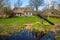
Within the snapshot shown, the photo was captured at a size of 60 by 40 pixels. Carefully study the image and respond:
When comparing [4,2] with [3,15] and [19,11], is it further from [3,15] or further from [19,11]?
[19,11]

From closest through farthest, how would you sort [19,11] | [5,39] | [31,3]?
[5,39] < [31,3] < [19,11]

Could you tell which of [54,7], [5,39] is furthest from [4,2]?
[5,39]

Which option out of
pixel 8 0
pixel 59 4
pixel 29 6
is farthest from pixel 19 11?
pixel 8 0

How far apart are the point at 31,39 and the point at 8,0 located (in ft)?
112

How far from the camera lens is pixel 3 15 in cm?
5112

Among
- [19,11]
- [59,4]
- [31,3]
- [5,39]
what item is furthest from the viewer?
[19,11]

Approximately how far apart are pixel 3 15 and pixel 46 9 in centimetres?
2326

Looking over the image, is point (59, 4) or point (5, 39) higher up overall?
point (59, 4)

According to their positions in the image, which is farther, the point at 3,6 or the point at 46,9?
the point at 46,9

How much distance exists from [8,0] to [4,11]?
12.5 ft

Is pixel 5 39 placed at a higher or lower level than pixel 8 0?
lower

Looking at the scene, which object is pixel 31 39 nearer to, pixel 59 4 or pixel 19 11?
pixel 59 4

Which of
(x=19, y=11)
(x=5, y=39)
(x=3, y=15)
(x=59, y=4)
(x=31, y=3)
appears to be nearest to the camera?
(x=5, y=39)

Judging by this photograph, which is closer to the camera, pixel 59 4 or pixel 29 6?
pixel 59 4
